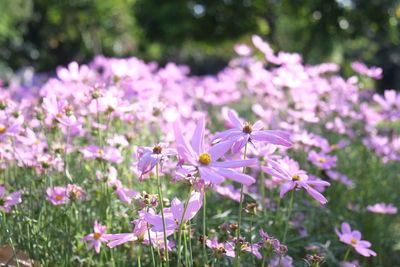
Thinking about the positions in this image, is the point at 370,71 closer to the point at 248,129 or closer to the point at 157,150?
the point at 248,129

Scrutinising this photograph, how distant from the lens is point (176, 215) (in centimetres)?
106

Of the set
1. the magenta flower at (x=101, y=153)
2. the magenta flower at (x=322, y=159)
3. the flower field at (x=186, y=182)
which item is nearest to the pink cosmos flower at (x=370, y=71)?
the flower field at (x=186, y=182)

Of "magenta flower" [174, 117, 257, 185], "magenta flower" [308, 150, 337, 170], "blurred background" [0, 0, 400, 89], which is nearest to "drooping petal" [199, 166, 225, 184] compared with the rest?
"magenta flower" [174, 117, 257, 185]

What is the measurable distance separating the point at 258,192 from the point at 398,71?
15226 mm

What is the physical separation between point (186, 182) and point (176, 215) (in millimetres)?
87

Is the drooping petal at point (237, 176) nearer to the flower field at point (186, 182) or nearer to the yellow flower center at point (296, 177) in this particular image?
the flower field at point (186, 182)

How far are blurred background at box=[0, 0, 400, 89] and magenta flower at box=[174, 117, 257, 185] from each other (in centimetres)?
538

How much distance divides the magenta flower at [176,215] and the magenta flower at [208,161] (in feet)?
0.37

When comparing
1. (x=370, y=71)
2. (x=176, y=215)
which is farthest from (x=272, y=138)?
(x=370, y=71)

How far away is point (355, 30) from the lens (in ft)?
29.4

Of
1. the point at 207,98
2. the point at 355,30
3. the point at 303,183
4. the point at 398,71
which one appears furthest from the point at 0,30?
the point at 303,183

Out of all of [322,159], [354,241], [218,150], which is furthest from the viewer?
[322,159]

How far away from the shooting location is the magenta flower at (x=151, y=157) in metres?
0.98

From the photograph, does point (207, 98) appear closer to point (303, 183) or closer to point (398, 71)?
point (303, 183)
